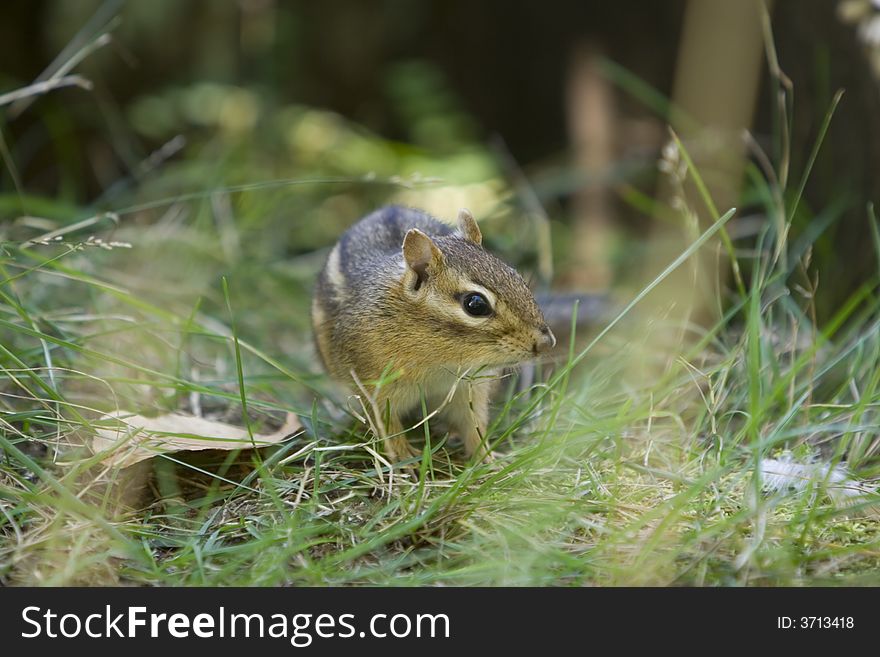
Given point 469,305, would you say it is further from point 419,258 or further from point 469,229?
point 469,229

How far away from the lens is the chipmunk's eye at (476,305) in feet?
10.7

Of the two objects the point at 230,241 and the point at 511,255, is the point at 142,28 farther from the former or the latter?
the point at 511,255

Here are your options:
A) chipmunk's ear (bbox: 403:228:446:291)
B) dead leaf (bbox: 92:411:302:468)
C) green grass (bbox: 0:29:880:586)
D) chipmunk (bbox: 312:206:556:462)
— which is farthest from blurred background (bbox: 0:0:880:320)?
dead leaf (bbox: 92:411:302:468)

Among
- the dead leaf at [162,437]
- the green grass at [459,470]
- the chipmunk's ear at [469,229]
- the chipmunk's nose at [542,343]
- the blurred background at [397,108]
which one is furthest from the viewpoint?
the blurred background at [397,108]

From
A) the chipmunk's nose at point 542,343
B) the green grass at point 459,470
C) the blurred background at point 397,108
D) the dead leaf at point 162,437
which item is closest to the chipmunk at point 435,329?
the chipmunk's nose at point 542,343

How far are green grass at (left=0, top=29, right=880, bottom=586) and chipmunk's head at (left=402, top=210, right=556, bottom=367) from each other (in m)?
0.20

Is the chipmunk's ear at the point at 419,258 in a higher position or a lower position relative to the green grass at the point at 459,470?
higher

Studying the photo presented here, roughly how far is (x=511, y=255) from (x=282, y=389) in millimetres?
2113

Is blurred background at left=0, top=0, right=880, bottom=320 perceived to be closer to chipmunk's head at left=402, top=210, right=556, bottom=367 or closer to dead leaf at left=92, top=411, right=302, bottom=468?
chipmunk's head at left=402, top=210, right=556, bottom=367

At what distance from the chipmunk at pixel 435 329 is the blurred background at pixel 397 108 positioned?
196 centimetres

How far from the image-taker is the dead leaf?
3010 millimetres

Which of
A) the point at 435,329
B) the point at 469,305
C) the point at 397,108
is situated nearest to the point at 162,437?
the point at 435,329

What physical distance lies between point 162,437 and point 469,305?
1180 mm

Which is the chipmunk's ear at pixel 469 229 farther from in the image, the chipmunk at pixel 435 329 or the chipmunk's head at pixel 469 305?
the chipmunk's head at pixel 469 305
